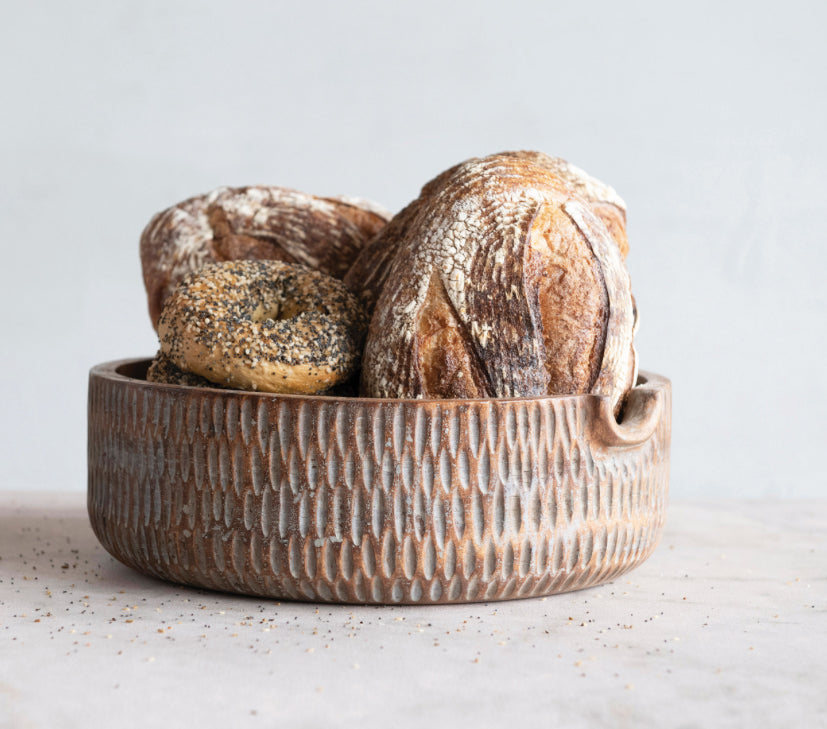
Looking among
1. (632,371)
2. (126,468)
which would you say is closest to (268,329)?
(126,468)

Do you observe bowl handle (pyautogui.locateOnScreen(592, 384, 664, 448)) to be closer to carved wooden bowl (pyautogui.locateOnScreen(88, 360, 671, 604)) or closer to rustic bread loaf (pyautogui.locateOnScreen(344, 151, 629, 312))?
carved wooden bowl (pyautogui.locateOnScreen(88, 360, 671, 604))

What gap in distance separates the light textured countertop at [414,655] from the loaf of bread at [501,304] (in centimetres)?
28

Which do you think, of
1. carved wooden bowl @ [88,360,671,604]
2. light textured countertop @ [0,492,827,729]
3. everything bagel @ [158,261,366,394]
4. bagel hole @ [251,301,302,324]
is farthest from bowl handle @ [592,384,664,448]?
bagel hole @ [251,301,302,324]

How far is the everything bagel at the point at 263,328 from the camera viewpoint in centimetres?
131

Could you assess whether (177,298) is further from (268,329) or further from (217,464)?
(217,464)

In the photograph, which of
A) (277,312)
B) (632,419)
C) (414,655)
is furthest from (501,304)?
(414,655)

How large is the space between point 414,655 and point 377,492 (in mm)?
196

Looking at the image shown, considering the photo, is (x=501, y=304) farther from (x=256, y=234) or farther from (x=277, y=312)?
(x=256, y=234)

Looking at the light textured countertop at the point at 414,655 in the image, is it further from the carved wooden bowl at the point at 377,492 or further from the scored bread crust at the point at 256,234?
the scored bread crust at the point at 256,234

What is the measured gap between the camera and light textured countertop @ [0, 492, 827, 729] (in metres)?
0.95

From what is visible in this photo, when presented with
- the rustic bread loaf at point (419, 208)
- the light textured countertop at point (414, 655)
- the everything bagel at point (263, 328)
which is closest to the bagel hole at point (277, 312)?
the everything bagel at point (263, 328)

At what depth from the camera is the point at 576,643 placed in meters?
1.14

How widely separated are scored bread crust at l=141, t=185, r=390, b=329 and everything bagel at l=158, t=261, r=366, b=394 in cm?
19

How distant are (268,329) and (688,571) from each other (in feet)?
2.31
